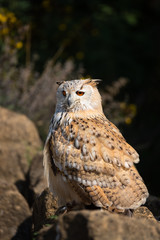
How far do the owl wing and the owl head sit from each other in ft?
0.78

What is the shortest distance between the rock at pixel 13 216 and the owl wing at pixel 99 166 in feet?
3.19

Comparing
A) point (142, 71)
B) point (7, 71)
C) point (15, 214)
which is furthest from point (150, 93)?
point (15, 214)

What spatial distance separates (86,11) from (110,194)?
22.8 feet

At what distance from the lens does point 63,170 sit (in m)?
3.18

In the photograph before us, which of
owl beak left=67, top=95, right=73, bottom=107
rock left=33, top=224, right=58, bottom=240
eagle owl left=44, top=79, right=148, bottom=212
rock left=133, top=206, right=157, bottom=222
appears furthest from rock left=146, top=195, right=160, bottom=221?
rock left=33, top=224, right=58, bottom=240

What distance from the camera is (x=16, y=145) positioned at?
5453 mm

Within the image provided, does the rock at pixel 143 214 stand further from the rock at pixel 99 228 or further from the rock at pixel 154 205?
the rock at pixel 99 228

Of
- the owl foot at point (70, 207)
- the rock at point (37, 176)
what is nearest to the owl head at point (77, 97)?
the owl foot at point (70, 207)

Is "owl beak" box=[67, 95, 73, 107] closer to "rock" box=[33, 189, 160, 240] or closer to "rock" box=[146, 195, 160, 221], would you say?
"rock" box=[33, 189, 160, 240]

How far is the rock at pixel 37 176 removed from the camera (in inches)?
184

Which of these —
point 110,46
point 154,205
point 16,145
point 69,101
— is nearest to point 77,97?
point 69,101

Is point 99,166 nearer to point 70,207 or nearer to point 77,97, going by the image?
point 70,207

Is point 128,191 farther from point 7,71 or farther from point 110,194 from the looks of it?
point 7,71

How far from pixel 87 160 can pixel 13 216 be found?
3.98ft
